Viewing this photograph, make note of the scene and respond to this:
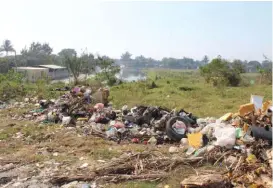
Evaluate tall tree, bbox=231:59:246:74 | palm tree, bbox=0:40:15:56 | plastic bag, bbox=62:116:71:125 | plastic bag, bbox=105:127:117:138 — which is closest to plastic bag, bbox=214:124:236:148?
plastic bag, bbox=105:127:117:138

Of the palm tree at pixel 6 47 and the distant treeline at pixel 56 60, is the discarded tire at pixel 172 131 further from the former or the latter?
the palm tree at pixel 6 47

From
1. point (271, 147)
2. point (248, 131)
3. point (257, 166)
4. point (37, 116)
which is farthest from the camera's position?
point (37, 116)

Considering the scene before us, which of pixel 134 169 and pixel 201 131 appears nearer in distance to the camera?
pixel 134 169

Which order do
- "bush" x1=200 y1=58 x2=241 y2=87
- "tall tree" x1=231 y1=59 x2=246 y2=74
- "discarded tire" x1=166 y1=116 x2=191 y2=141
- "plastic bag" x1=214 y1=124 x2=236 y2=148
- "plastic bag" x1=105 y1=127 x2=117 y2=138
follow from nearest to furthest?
"plastic bag" x1=214 y1=124 x2=236 y2=148
"discarded tire" x1=166 y1=116 x2=191 y2=141
"plastic bag" x1=105 y1=127 x2=117 y2=138
"bush" x1=200 y1=58 x2=241 y2=87
"tall tree" x1=231 y1=59 x2=246 y2=74

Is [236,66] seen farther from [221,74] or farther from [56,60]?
[56,60]

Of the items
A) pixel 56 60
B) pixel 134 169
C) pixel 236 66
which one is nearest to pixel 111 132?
pixel 134 169

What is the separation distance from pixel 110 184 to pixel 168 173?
2.45ft

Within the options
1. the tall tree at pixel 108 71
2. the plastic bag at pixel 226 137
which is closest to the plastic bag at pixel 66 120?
the plastic bag at pixel 226 137

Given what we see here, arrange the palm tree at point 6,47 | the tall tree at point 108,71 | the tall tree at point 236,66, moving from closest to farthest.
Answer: the tall tree at point 108,71, the tall tree at point 236,66, the palm tree at point 6,47

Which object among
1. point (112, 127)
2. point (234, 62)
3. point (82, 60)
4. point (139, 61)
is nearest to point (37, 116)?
point (112, 127)

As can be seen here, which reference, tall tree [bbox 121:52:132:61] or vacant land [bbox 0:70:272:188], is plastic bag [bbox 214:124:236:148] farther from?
tall tree [bbox 121:52:132:61]

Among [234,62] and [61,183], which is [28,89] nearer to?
[61,183]

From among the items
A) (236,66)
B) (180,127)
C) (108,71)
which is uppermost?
(236,66)

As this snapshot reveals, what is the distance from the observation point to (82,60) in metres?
19.5
